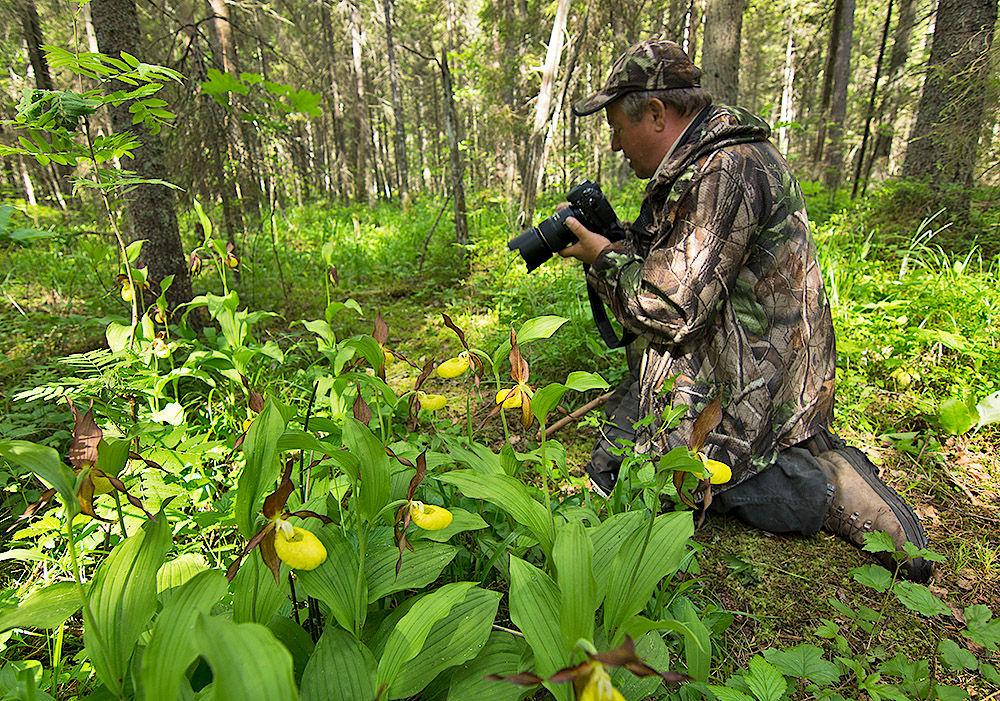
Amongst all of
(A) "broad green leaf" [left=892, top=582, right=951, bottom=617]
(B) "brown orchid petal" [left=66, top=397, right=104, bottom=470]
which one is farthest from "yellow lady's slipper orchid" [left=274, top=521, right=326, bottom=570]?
(A) "broad green leaf" [left=892, top=582, right=951, bottom=617]

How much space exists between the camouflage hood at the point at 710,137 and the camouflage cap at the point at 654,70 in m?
0.18

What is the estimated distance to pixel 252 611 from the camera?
3.68 feet

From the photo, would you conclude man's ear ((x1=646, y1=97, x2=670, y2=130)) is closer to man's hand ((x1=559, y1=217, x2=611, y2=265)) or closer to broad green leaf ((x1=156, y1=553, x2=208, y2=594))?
man's hand ((x1=559, y1=217, x2=611, y2=265))

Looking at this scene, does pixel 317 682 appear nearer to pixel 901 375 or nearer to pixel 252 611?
pixel 252 611

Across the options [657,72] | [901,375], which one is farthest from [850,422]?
[657,72]

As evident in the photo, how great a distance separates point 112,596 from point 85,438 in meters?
0.37

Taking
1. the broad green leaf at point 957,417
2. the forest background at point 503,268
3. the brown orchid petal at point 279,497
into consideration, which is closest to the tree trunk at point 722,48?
the forest background at point 503,268

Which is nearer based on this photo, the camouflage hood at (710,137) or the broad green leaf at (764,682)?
the broad green leaf at (764,682)

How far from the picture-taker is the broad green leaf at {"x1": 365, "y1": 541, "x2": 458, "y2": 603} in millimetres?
1271

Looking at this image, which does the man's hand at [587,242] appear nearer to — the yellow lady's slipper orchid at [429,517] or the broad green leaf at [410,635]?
the yellow lady's slipper orchid at [429,517]

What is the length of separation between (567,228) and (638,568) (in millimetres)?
1693

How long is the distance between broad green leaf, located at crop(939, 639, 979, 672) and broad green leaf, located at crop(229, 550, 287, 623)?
1.80m

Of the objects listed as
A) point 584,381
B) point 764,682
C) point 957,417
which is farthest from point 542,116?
point 764,682

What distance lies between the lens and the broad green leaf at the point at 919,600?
150cm
